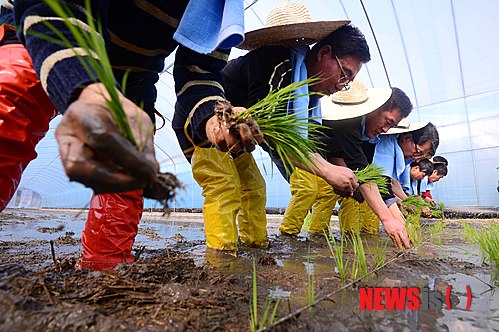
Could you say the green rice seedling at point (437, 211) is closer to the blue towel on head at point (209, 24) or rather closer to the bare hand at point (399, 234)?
the bare hand at point (399, 234)

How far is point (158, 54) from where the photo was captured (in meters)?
1.38

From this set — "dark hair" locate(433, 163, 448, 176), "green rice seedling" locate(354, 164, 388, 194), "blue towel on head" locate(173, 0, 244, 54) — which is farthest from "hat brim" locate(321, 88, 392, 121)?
"dark hair" locate(433, 163, 448, 176)

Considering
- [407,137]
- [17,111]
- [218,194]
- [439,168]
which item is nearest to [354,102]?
[218,194]

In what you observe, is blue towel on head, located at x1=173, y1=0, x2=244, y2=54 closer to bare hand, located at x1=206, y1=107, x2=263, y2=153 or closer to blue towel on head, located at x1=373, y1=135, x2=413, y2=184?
bare hand, located at x1=206, y1=107, x2=263, y2=153

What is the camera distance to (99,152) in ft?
1.58

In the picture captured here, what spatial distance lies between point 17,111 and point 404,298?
4.29 ft

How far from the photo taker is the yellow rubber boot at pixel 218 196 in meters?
1.79

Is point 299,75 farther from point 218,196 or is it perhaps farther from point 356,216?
point 356,216

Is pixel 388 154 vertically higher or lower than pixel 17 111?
higher

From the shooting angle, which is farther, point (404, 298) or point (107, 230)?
point (107, 230)

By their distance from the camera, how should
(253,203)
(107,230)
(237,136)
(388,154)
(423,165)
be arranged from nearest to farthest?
(237,136), (107,230), (253,203), (388,154), (423,165)

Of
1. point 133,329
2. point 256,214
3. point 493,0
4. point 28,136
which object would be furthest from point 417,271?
point 493,0

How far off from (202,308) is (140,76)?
3.56 feet

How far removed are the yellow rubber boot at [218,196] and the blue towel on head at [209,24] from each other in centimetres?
81
